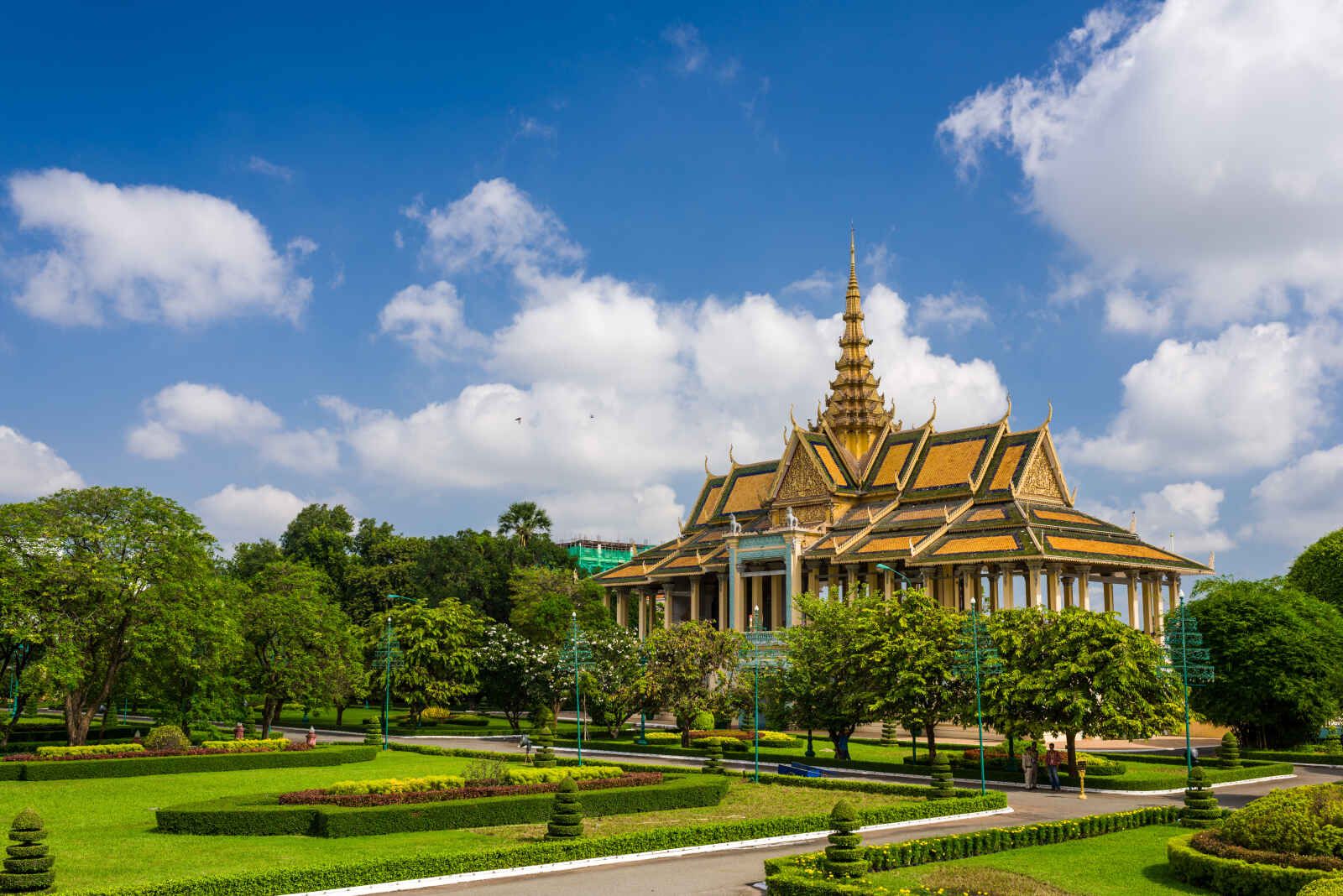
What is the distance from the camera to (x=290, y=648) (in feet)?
150

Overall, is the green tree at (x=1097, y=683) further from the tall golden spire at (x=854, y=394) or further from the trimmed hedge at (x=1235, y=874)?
the tall golden spire at (x=854, y=394)

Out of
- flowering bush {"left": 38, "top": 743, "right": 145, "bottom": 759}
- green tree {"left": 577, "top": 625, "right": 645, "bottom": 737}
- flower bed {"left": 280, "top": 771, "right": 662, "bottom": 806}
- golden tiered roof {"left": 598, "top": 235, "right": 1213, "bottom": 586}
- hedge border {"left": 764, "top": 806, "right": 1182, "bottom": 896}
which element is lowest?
hedge border {"left": 764, "top": 806, "right": 1182, "bottom": 896}

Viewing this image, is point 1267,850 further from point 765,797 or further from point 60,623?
point 60,623

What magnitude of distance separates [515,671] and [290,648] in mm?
11065

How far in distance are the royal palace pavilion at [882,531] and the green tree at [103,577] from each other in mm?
28623

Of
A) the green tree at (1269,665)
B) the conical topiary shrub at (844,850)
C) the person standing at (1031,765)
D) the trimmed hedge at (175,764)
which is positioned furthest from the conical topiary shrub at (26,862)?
the green tree at (1269,665)

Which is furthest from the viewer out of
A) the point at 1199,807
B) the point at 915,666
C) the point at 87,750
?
the point at 915,666

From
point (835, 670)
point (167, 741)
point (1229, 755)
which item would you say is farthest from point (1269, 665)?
point (167, 741)

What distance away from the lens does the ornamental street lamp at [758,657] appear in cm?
3712

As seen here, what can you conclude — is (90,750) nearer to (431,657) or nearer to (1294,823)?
(431,657)

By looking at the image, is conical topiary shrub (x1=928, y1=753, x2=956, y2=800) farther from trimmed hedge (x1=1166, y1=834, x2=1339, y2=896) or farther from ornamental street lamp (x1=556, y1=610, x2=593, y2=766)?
ornamental street lamp (x1=556, y1=610, x2=593, y2=766)

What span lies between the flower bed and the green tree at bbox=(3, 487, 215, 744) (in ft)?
49.6

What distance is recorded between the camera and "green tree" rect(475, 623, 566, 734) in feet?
170

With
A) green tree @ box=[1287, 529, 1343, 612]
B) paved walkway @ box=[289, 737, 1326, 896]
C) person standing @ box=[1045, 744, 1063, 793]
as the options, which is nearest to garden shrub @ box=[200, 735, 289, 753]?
paved walkway @ box=[289, 737, 1326, 896]
